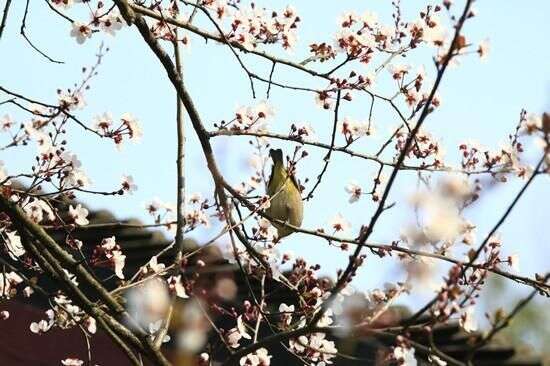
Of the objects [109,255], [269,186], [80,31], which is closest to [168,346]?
[269,186]

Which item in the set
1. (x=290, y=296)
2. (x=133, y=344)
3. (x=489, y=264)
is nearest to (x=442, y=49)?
(x=489, y=264)

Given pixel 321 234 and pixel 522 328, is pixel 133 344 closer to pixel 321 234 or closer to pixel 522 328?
pixel 321 234

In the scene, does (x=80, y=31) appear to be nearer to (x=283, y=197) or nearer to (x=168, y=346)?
(x=283, y=197)

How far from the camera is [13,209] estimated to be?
12.1 feet

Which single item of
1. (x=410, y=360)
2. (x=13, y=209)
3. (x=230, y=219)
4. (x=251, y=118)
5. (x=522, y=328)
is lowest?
(x=410, y=360)

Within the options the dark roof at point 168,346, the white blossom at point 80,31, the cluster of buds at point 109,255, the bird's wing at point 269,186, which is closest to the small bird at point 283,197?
the bird's wing at point 269,186

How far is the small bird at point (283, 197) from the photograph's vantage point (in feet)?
15.9

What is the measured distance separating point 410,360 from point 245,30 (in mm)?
1732

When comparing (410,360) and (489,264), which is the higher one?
(489,264)

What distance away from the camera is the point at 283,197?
16.2 feet

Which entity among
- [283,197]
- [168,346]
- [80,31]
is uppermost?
[80,31]

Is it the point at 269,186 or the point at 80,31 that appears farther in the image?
the point at 269,186

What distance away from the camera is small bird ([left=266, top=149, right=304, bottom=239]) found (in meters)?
4.85

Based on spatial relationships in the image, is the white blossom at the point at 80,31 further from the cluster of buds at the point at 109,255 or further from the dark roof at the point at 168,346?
the dark roof at the point at 168,346
